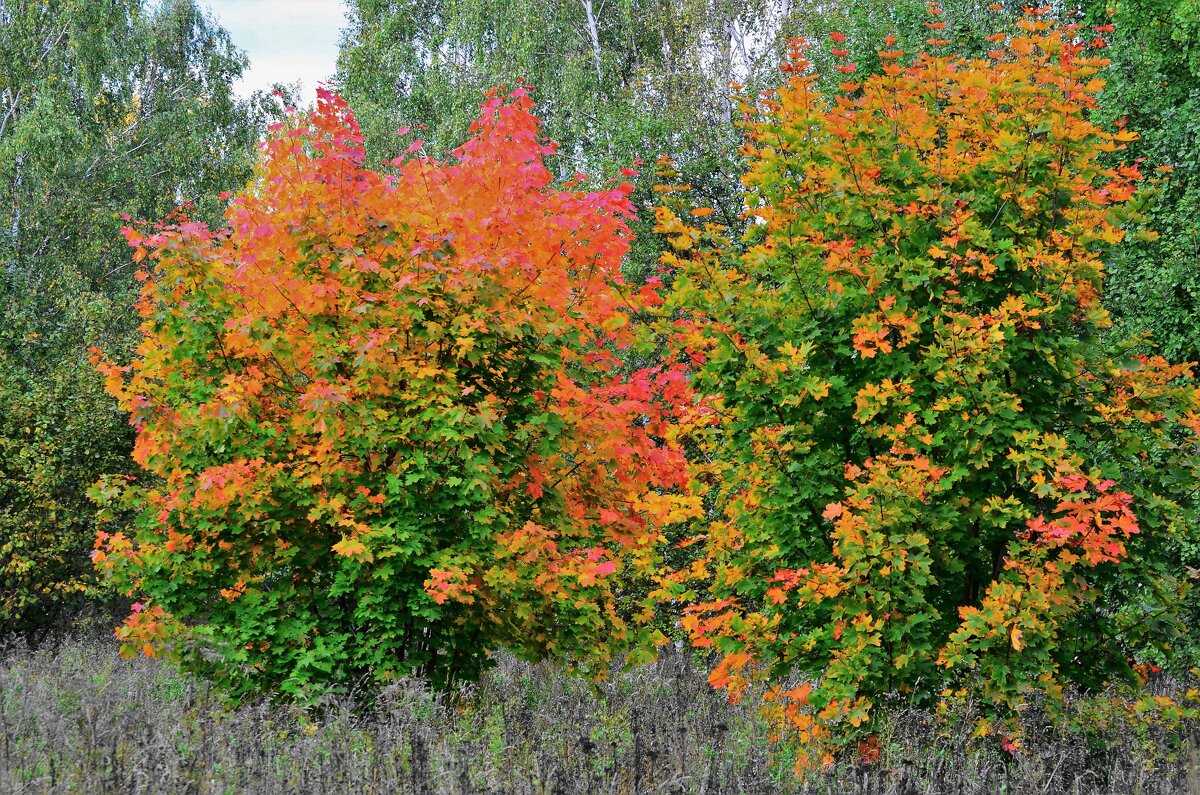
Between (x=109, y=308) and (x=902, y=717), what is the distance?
49.6 feet

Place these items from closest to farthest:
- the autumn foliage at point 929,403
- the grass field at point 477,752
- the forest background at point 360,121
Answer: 1. the grass field at point 477,752
2. the autumn foliage at point 929,403
3. the forest background at point 360,121

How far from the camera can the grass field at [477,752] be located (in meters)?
5.38

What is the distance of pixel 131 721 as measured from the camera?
6.72m

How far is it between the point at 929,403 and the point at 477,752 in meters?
3.50

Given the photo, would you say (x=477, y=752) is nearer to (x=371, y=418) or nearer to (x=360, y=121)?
(x=371, y=418)

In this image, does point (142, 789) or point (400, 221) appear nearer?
point (142, 789)

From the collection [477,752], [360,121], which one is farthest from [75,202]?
[477,752]

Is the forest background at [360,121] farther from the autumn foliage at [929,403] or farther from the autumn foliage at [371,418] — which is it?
the autumn foliage at [371,418]

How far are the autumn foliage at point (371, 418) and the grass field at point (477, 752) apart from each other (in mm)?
588

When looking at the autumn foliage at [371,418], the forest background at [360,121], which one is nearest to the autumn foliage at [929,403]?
the autumn foliage at [371,418]

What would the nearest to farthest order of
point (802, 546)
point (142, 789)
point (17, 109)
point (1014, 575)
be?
1. point (142, 789)
2. point (1014, 575)
3. point (802, 546)
4. point (17, 109)

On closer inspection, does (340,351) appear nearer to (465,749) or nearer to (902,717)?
(465,749)

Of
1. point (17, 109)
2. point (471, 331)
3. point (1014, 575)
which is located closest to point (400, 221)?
point (471, 331)

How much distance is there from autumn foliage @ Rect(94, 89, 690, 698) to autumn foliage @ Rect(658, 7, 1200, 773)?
93 centimetres
